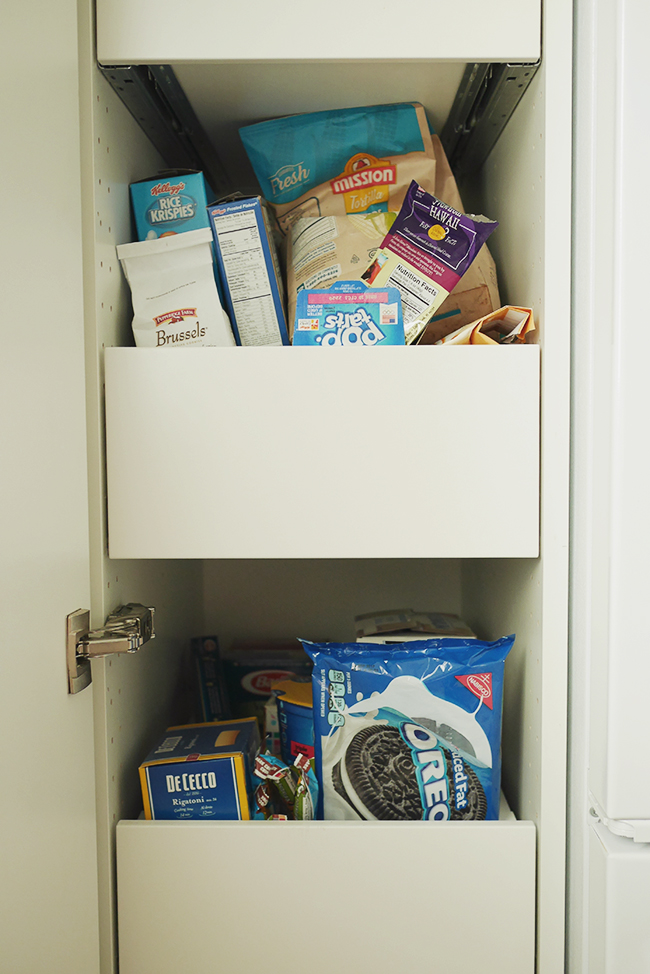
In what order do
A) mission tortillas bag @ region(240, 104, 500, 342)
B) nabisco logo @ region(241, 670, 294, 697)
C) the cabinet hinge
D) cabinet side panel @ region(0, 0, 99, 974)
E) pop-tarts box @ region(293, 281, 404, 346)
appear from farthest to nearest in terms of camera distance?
nabisco logo @ region(241, 670, 294, 697) → mission tortillas bag @ region(240, 104, 500, 342) → pop-tarts box @ region(293, 281, 404, 346) → the cabinet hinge → cabinet side panel @ region(0, 0, 99, 974)

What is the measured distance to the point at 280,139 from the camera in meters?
0.99

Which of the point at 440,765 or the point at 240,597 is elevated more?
the point at 240,597

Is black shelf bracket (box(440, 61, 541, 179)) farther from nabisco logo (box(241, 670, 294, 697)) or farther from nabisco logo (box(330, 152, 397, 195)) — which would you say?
nabisco logo (box(241, 670, 294, 697))

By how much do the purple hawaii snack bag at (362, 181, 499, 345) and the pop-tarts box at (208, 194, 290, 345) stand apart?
157 millimetres

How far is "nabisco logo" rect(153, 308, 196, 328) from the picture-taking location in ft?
2.88

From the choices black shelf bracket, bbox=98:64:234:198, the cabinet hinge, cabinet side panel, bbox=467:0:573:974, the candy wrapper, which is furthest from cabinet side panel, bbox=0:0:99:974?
cabinet side panel, bbox=467:0:573:974

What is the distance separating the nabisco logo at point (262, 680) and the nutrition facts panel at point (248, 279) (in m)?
0.65

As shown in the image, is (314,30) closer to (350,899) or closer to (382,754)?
(382,754)

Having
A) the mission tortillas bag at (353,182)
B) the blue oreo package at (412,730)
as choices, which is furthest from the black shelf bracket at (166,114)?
the blue oreo package at (412,730)

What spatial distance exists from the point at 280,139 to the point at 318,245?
0.19 m

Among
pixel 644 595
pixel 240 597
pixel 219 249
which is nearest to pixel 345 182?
pixel 219 249

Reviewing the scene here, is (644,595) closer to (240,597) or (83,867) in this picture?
(83,867)

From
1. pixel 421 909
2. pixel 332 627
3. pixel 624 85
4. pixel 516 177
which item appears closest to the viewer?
pixel 624 85

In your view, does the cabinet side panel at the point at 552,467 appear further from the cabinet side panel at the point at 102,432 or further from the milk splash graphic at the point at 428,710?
the cabinet side panel at the point at 102,432
